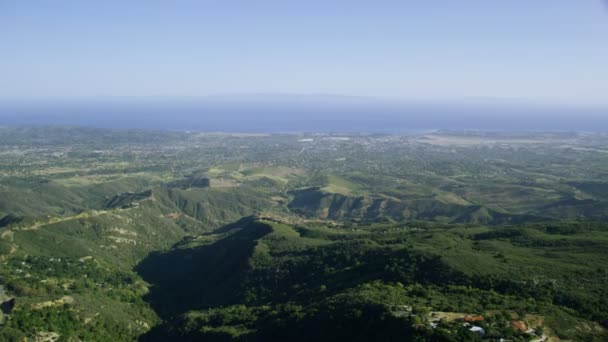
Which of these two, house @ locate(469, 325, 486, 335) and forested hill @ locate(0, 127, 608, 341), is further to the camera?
forested hill @ locate(0, 127, 608, 341)

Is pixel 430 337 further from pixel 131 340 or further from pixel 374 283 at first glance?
pixel 131 340

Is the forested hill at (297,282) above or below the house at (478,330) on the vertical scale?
below

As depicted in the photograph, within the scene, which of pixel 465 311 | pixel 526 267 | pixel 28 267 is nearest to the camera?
pixel 465 311

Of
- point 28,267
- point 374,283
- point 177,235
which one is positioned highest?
point 374,283

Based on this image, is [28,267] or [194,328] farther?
[28,267]

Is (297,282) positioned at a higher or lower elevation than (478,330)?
lower

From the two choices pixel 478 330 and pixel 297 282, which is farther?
pixel 297 282

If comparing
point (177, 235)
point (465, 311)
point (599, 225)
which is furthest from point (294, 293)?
point (177, 235)

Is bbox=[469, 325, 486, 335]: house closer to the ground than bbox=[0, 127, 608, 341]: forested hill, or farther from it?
farther from it

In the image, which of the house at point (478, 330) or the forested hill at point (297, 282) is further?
the forested hill at point (297, 282)

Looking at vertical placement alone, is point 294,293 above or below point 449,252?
below

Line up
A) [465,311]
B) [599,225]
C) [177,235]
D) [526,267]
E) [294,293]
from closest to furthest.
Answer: [465,311] < [526,267] < [294,293] < [599,225] < [177,235]
